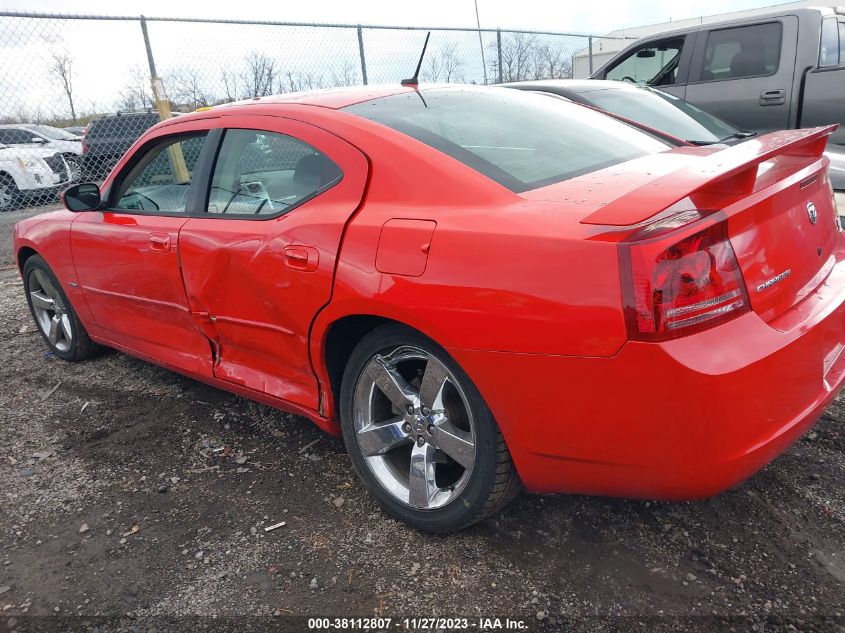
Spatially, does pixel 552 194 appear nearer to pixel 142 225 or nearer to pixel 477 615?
pixel 477 615

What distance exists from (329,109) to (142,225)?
1186 mm

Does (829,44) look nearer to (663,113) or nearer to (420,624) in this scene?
(663,113)

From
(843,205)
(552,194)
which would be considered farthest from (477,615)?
(843,205)

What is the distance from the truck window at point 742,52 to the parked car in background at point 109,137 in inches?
262

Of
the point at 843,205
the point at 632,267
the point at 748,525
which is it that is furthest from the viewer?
the point at 843,205

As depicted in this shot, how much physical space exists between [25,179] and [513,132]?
1038 centimetres

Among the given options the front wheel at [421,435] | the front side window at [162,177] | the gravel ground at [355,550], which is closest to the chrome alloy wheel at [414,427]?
the front wheel at [421,435]

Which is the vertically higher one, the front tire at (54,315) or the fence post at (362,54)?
the fence post at (362,54)

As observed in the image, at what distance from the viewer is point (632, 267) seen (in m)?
1.76

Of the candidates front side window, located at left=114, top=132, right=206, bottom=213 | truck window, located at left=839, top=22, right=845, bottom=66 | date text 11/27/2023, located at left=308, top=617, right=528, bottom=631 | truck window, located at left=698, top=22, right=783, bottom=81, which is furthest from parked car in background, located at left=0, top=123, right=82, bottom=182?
date text 11/27/2023, located at left=308, top=617, right=528, bottom=631

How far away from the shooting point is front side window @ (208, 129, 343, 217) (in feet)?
8.66

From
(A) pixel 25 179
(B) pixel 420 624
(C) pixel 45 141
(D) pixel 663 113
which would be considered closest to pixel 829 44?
(D) pixel 663 113

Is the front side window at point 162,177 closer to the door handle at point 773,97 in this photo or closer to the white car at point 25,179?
the door handle at point 773,97

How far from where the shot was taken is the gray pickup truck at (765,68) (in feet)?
20.5
